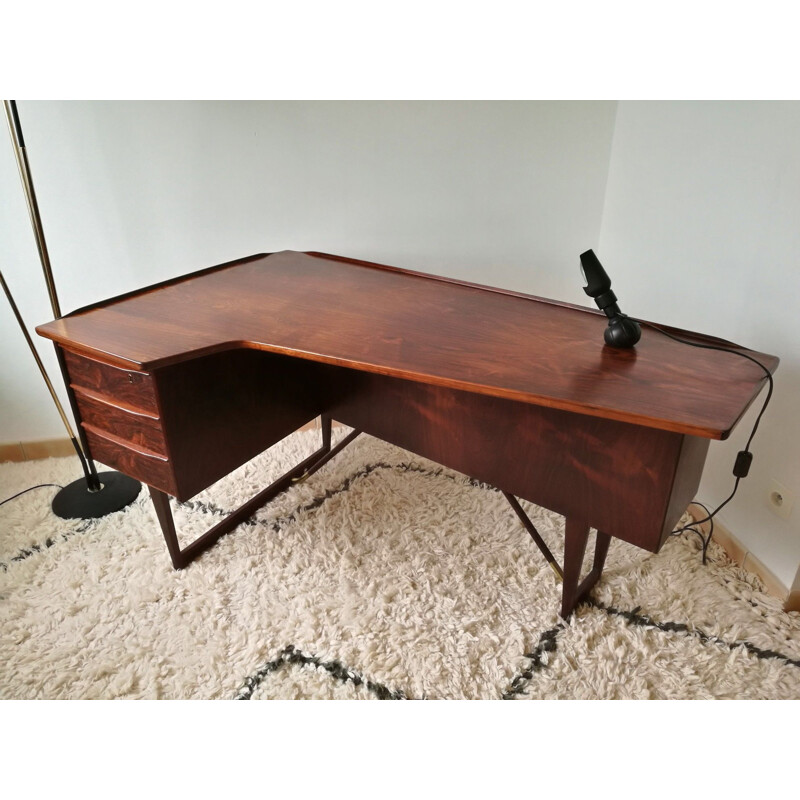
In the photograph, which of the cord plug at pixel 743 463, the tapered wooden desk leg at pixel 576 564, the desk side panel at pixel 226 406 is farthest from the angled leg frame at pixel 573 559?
the desk side panel at pixel 226 406

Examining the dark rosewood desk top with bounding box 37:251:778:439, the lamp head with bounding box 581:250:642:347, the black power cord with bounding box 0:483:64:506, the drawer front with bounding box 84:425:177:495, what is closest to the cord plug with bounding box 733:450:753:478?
the dark rosewood desk top with bounding box 37:251:778:439

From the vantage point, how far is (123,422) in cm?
127

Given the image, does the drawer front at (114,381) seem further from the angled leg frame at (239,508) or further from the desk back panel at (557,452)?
the desk back panel at (557,452)

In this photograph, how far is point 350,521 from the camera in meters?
1.69

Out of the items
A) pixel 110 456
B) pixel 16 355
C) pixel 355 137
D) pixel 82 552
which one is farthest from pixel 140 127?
pixel 82 552

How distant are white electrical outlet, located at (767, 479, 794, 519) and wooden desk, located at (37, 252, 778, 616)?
31 cm

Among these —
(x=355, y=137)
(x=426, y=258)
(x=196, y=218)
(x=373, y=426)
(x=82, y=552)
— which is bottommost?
(x=82, y=552)

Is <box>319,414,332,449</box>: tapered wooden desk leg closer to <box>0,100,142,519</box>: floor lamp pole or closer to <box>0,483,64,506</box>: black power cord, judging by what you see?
<box>0,100,142,519</box>: floor lamp pole

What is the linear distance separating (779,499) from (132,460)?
1517 mm

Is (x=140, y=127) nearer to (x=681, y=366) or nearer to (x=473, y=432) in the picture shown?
(x=473, y=432)

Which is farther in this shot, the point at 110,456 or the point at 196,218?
the point at 196,218

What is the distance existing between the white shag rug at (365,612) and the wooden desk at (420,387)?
0.41 ft

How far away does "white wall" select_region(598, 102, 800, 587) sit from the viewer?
1.31 metres

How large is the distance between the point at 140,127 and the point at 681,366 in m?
1.57
